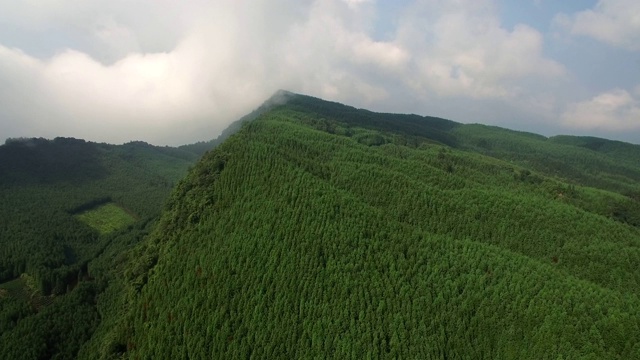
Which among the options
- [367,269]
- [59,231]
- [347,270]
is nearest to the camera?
[347,270]

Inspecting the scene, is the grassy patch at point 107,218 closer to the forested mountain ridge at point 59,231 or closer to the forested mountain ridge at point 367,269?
Answer: the forested mountain ridge at point 59,231

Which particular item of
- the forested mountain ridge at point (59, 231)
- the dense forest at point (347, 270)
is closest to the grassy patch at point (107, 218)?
the forested mountain ridge at point (59, 231)

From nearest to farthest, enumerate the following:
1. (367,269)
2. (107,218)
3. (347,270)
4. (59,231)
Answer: (347,270) < (367,269) < (59,231) < (107,218)

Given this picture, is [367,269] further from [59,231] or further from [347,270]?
[59,231]

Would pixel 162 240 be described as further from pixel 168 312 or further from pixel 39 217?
pixel 39 217

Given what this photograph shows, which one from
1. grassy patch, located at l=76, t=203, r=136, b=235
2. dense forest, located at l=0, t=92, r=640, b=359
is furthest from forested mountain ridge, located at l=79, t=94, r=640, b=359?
grassy patch, located at l=76, t=203, r=136, b=235

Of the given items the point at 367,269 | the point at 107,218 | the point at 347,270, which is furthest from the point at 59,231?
the point at 367,269

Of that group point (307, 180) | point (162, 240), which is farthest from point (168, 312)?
point (307, 180)
